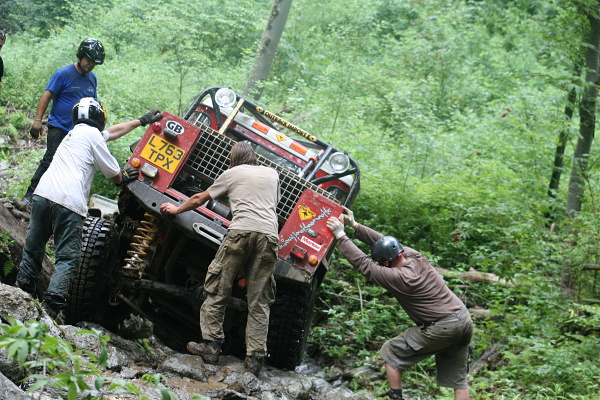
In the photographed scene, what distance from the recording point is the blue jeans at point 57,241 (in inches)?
185

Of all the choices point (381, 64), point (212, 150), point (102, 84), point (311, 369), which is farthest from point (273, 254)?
point (381, 64)

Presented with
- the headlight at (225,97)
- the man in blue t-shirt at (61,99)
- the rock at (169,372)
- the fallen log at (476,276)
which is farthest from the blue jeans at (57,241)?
the fallen log at (476,276)

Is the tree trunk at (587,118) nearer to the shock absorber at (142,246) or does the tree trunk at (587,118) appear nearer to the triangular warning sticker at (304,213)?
the triangular warning sticker at (304,213)

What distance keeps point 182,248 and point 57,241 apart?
1.17m

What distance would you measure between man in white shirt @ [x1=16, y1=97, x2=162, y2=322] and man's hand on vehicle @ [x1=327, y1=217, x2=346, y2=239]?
6.15 ft

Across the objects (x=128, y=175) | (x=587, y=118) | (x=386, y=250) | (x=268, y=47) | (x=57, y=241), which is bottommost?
(x=57, y=241)

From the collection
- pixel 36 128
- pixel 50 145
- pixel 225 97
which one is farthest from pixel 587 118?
pixel 36 128

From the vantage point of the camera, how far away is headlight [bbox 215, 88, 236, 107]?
7000 mm

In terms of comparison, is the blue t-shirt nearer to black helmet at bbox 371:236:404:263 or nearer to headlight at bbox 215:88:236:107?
headlight at bbox 215:88:236:107

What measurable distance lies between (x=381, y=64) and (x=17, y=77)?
8.91 meters

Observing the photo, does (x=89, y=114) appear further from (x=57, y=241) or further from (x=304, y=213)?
(x=304, y=213)

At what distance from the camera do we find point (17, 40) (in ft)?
49.3

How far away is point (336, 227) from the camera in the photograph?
5.39 m

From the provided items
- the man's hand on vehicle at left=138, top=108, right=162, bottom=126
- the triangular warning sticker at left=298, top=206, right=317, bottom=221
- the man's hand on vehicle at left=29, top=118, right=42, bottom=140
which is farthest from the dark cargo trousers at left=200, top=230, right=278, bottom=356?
the man's hand on vehicle at left=29, top=118, right=42, bottom=140
